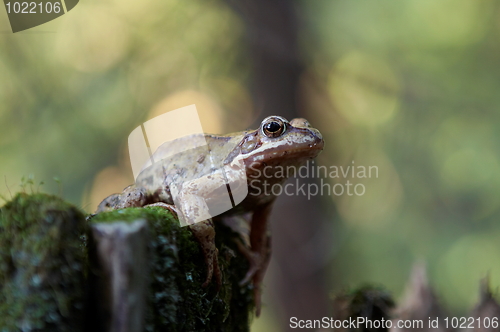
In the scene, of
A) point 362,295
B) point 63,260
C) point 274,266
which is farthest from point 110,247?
point 274,266

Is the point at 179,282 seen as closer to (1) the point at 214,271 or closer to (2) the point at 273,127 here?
(1) the point at 214,271

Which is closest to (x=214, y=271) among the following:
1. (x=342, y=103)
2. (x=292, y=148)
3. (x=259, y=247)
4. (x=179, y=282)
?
(x=179, y=282)

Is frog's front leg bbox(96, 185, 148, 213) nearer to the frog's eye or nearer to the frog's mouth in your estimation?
the frog's mouth

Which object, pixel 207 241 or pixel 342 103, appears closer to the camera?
pixel 207 241

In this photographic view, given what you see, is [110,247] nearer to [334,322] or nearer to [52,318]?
[52,318]

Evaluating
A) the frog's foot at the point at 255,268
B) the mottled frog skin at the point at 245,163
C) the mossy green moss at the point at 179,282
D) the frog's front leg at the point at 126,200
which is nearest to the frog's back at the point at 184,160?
the mottled frog skin at the point at 245,163

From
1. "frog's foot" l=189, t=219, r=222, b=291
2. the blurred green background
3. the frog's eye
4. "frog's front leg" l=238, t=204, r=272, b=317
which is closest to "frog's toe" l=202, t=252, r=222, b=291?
"frog's foot" l=189, t=219, r=222, b=291
